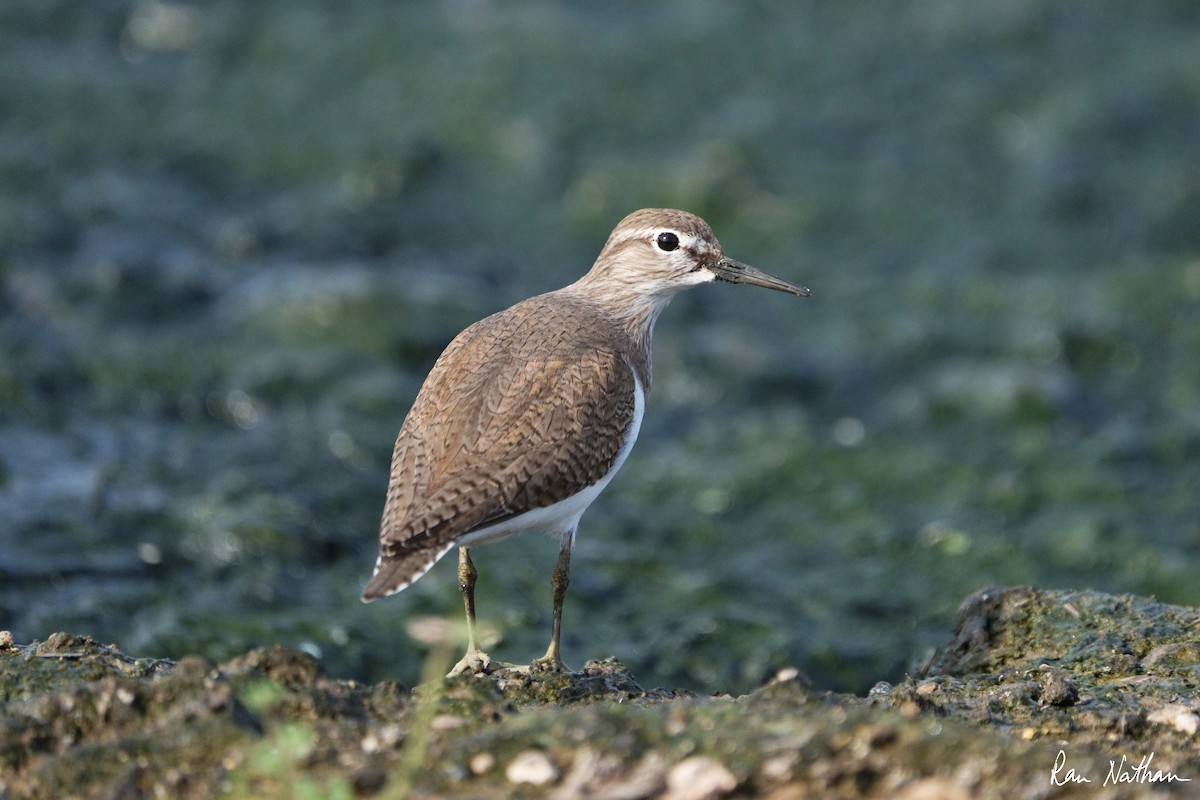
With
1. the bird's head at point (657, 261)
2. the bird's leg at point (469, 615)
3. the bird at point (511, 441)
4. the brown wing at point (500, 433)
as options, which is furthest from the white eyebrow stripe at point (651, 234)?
the bird's leg at point (469, 615)

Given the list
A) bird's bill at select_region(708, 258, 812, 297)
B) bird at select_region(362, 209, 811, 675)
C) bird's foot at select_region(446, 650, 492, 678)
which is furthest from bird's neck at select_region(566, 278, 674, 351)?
bird's foot at select_region(446, 650, 492, 678)

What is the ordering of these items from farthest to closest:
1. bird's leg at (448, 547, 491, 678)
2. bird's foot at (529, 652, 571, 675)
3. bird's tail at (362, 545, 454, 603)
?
1. bird's leg at (448, 547, 491, 678)
2. bird's foot at (529, 652, 571, 675)
3. bird's tail at (362, 545, 454, 603)

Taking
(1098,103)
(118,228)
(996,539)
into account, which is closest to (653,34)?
(1098,103)

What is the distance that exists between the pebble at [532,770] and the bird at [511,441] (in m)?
1.30

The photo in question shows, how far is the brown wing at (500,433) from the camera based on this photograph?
5496mm

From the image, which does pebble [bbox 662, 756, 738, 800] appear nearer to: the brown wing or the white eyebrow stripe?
the brown wing

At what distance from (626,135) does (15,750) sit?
11.3 meters

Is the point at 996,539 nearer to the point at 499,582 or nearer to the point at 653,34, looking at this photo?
the point at 499,582

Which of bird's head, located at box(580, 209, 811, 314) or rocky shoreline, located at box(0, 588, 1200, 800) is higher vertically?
bird's head, located at box(580, 209, 811, 314)

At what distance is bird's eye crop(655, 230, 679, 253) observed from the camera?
7375 mm

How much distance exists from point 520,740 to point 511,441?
1.86 meters

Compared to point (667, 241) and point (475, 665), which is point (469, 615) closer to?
point (475, 665)

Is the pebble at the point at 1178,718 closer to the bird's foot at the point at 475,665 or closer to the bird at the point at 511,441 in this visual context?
the bird at the point at 511,441

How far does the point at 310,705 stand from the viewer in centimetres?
446
